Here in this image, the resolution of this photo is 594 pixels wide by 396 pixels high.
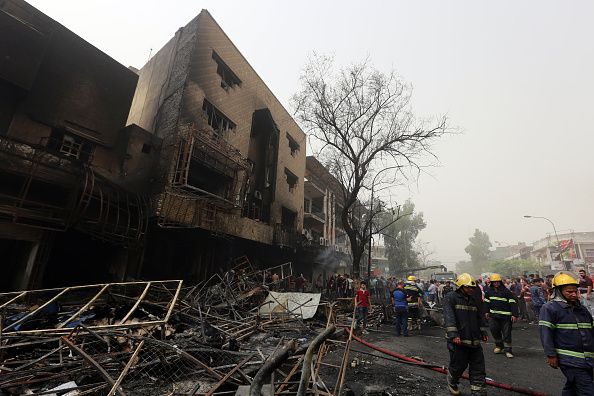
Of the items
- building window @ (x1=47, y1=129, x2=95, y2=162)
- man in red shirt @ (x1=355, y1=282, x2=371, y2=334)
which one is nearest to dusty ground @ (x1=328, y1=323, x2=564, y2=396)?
man in red shirt @ (x1=355, y1=282, x2=371, y2=334)

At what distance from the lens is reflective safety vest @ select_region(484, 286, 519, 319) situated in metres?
6.88

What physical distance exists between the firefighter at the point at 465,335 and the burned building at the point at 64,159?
10.9 metres

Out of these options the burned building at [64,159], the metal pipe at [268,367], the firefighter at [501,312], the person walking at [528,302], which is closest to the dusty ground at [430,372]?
the firefighter at [501,312]

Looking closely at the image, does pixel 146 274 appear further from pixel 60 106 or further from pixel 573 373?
pixel 573 373

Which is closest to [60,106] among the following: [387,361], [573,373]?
[387,361]

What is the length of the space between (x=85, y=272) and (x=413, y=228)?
47.3 metres

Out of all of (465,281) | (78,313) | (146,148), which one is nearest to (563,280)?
(465,281)

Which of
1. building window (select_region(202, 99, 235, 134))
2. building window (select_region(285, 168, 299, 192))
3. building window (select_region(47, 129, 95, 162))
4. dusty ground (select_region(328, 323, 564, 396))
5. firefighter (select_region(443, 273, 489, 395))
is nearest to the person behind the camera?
firefighter (select_region(443, 273, 489, 395))

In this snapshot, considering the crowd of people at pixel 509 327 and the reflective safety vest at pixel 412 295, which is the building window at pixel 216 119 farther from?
the crowd of people at pixel 509 327

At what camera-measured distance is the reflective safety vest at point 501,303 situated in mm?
6875

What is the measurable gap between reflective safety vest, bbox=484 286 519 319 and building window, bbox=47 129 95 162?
585 inches

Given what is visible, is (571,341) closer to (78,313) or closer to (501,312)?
(501,312)

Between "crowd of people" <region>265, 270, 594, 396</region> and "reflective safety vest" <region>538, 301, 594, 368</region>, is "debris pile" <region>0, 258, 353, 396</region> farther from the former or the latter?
"reflective safety vest" <region>538, 301, 594, 368</region>

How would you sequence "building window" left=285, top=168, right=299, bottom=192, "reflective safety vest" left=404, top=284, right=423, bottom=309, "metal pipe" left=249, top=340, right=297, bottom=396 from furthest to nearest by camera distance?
"building window" left=285, top=168, right=299, bottom=192
"reflective safety vest" left=404, top=284, right=423, bottom=309
"metal pipe" left=249, top=340, right=297, bottom=396
